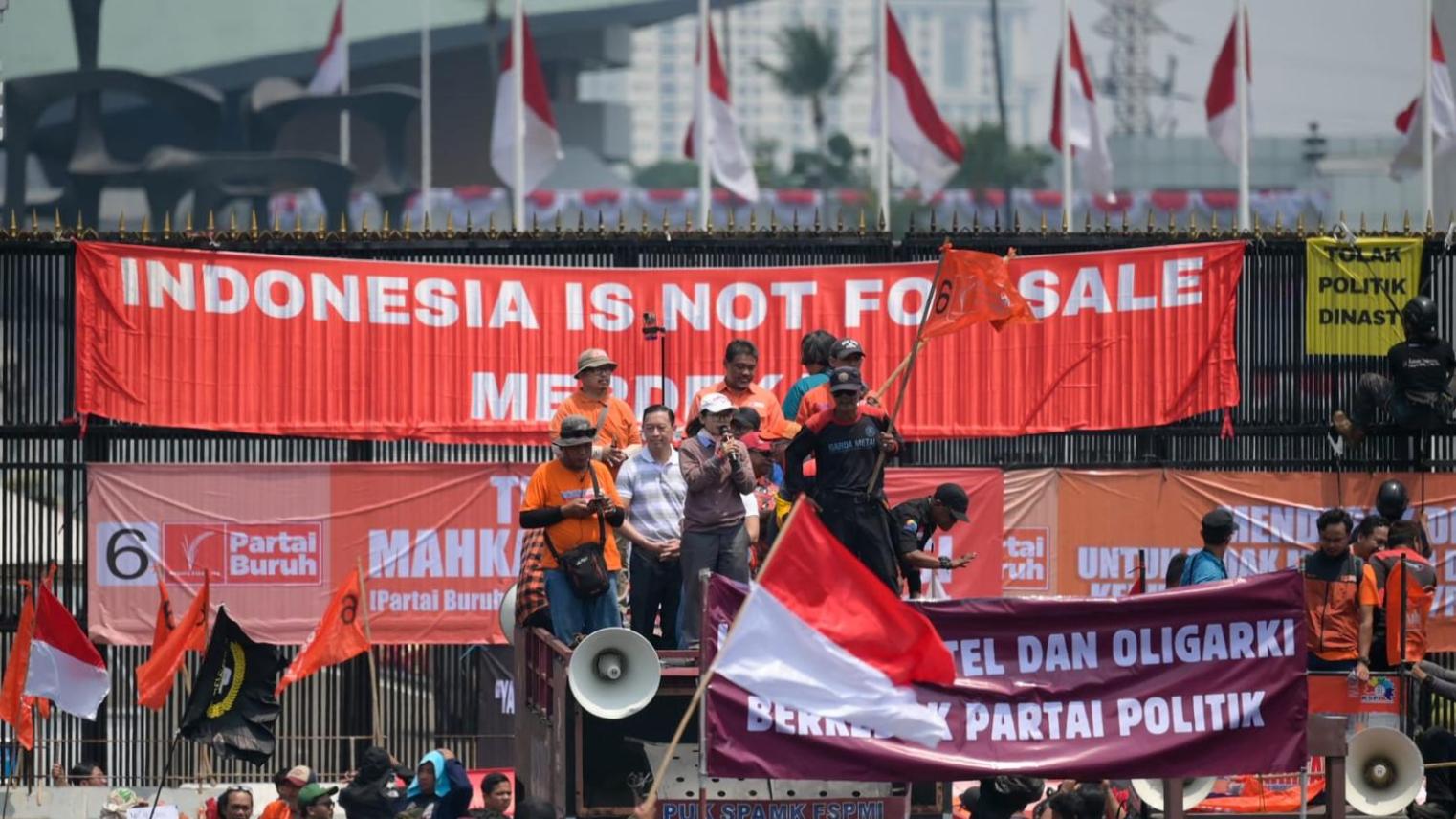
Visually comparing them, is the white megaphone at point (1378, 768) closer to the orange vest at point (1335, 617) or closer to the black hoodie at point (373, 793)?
the orange vest at point (1335, 617)

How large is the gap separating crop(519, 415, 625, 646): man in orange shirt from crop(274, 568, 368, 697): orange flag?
4.41 metres

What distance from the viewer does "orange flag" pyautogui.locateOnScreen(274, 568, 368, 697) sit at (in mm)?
18703

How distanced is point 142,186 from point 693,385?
94904mm

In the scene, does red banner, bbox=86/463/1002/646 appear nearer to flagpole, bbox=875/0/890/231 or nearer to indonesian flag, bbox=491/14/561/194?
flagpole, bbox=875/0/890/231

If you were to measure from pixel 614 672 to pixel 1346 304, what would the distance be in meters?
9.99

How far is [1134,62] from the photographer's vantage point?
16788 cm

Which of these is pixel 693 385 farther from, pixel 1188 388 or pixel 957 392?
pixel 1188 388

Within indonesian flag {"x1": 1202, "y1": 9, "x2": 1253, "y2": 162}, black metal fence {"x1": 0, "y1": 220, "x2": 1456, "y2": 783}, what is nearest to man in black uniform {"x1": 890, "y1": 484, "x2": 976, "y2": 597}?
black metal fence {"x1": 0, "y1": 220, "x2": 1456, "y2": 783}

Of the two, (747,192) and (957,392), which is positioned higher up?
(747,192)

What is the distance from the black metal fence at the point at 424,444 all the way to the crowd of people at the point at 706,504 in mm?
4539

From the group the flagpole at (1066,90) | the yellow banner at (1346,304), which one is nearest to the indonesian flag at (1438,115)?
the flagpole at (1066,90)

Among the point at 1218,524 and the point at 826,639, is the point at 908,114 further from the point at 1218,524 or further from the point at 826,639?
the point at 826,639

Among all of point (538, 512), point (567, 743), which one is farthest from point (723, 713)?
point (538, 512)

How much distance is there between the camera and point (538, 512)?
573 inches
